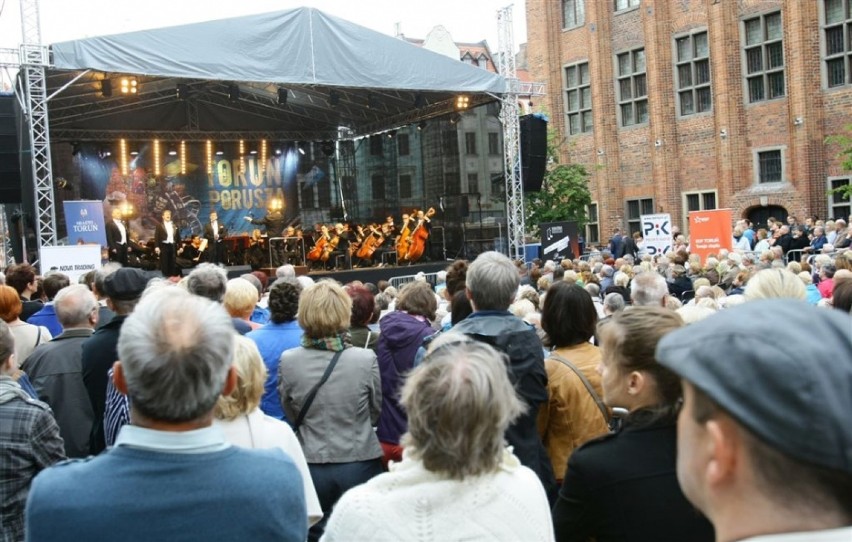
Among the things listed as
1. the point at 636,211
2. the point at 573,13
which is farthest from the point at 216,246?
the point at 573,13

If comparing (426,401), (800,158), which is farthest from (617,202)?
(426,401)

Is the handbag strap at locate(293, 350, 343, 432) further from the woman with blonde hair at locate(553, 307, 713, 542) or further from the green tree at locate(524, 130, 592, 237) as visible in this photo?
the green tree at locate(524, 130, 592, 237)

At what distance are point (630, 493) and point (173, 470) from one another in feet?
3.75

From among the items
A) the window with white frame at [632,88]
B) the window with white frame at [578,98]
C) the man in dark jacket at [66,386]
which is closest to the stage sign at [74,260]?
the man in dark jacket at [66,386]

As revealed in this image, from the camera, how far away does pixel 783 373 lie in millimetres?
1008

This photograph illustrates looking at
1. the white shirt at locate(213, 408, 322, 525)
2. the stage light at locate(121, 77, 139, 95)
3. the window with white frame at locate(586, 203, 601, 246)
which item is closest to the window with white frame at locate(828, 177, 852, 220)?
the window with white frame at locate(586, 203, 601, 246)

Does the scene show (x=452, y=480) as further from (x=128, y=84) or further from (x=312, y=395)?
(x=128, y=84)

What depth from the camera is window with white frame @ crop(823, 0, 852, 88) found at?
20.8m

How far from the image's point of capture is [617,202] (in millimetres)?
26641

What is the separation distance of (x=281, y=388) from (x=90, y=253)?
886cm

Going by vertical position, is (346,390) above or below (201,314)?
below

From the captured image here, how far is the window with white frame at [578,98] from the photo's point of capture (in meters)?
27.7

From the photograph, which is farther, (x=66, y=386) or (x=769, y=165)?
(x=769, y=165)

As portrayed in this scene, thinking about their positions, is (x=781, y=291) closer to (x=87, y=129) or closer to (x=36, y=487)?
(x=36, y=487)
